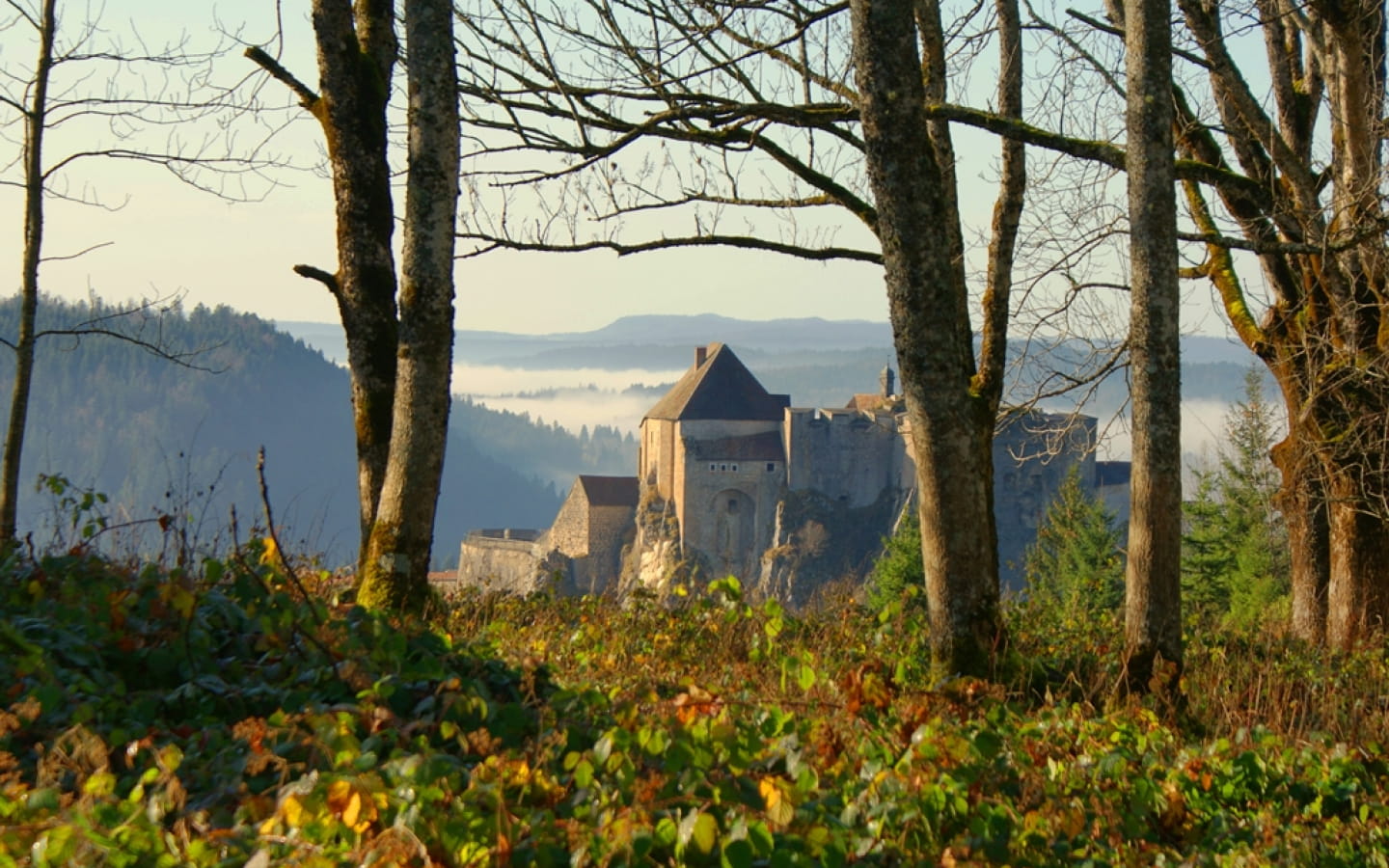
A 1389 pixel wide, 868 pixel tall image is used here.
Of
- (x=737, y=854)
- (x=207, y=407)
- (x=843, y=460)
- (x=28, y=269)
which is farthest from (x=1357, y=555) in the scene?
(x=207, y=407)

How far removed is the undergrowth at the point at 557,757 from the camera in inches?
109

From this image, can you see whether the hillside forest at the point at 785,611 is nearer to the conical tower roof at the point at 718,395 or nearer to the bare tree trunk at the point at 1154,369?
the bare tree trunk at the point at 1154,369

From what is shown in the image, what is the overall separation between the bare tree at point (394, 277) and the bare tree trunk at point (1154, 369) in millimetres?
3700

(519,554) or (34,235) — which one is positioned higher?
(34,235)

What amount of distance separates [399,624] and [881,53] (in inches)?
138

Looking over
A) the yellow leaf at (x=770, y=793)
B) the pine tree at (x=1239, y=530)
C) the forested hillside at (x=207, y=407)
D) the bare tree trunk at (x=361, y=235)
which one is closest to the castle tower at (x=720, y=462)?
the pine tree at (x=1239, y=530)

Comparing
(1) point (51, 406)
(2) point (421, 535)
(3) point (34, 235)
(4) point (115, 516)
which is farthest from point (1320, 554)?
(1) point (51, 406)

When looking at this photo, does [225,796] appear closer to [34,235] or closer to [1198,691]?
[1198,691]

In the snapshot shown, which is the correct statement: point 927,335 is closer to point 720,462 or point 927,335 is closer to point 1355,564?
point 1355,564

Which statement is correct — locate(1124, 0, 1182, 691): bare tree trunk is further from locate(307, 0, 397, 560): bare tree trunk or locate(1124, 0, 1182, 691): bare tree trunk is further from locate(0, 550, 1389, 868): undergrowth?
locate(307, 0, 397, 560): bare tree trunk

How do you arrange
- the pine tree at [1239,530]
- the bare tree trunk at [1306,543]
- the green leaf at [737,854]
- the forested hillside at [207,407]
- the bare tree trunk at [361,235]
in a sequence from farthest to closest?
the forested hillside at [207,407], the pine tree at [1239,530], the bare tree trunk at [1306,543], the bare tree trunk at [361,235], the green leaf at [737,854]

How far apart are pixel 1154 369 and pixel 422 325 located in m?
3.90

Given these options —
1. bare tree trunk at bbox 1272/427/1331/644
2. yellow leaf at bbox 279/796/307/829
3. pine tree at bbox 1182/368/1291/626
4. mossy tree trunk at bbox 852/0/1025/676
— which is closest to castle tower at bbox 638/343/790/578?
pine tree at bbox 1182/368/1291/626

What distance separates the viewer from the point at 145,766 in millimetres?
3520
